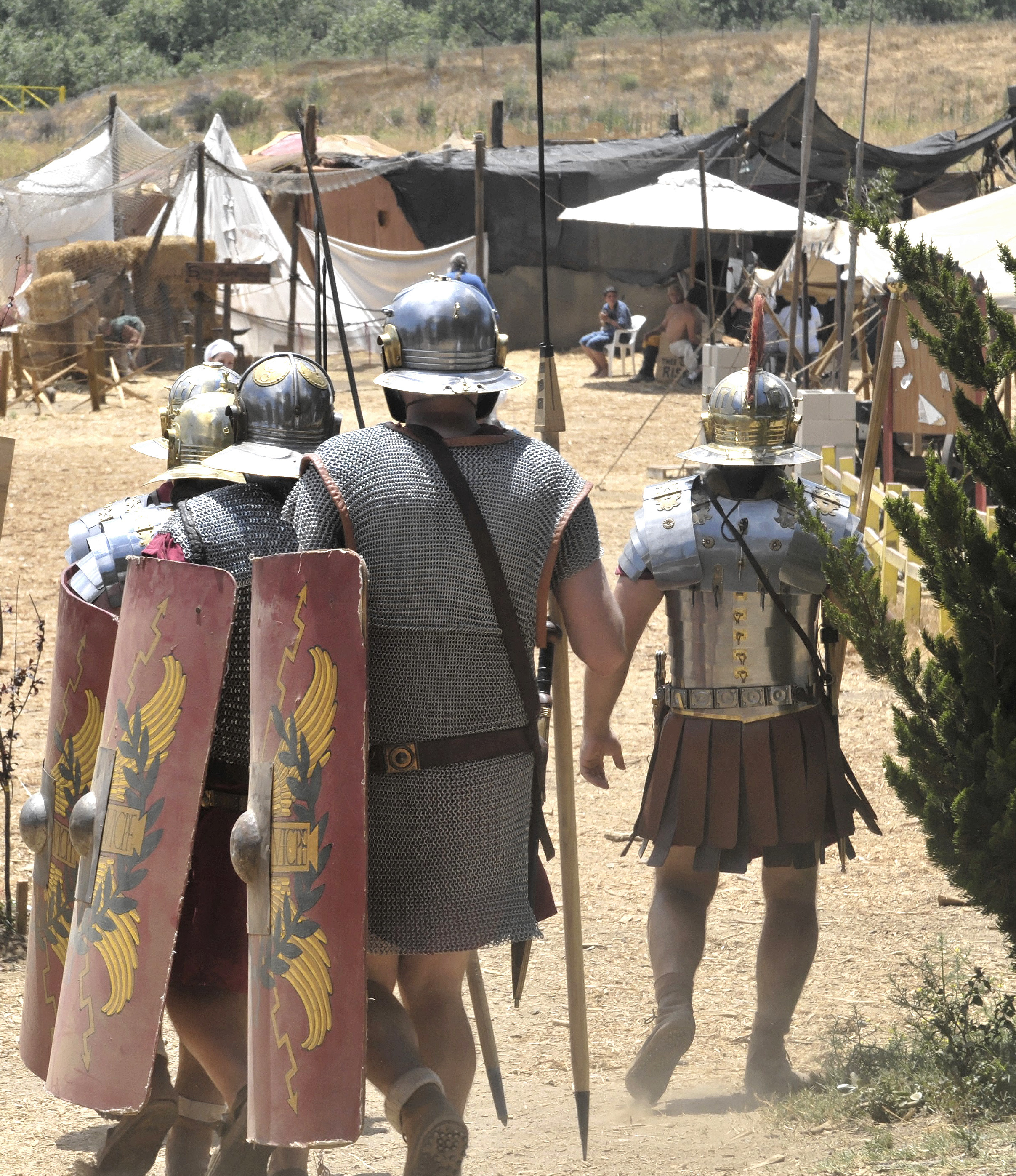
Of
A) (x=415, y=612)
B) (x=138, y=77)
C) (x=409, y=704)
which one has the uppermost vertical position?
(x=138, y=77)

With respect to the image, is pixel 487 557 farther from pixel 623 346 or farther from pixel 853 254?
pixel 623 346

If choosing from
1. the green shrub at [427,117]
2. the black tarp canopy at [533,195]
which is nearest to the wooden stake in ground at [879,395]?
the black tarp canopy at [533,195]

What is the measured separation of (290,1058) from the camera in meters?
2.31

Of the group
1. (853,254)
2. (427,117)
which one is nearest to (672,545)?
(853,254)

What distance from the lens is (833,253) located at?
1425cm

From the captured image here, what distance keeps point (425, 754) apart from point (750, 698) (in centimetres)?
112

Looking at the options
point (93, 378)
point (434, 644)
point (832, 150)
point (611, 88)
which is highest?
point (611, 88)

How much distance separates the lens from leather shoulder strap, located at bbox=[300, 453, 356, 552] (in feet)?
8.38

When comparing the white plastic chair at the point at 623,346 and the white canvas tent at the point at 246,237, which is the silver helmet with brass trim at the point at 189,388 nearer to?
the white canvas tent at the point at 246,237

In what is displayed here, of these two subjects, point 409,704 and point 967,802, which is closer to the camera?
point 409,704

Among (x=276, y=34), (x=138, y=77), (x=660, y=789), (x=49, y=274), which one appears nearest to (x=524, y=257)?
(x=49, y=274)

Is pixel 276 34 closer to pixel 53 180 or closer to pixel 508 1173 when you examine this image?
pixel 53 180

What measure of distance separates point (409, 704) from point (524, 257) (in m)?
18.5

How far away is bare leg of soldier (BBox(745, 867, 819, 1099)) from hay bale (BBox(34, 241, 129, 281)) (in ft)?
50.8
